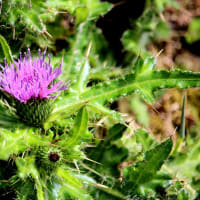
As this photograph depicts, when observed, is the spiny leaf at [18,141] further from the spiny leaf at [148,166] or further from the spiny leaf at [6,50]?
the spiny leaf at [148,166]

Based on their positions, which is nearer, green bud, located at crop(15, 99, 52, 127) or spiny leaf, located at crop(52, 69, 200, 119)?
green bud, located at crop(15, 99, 52, 127)

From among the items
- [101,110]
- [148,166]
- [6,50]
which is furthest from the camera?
[148,166]

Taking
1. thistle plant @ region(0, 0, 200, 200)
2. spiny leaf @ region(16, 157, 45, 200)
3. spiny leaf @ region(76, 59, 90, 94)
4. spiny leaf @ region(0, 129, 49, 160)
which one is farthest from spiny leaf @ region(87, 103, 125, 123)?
spiny leaf @ region(16, 157, 45, 200)

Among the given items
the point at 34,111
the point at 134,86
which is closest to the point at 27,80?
the point at 34,111

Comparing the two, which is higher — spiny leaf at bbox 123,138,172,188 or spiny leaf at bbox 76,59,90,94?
spiny leaf at bbox 76,59,90,94

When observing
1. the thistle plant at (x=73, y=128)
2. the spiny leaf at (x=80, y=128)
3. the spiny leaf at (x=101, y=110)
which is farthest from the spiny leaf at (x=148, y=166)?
the spiny leaf at (x=80, y=128)

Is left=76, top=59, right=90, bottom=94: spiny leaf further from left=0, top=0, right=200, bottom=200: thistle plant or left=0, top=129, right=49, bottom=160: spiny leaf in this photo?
left=0, top=129, right=49, bottom=160: spiny leaf

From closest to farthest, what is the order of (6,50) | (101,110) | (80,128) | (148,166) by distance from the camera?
(80,128) → (6,50) → (101,110) → (148,166)

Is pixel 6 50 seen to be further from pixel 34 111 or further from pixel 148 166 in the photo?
pixel 148 166

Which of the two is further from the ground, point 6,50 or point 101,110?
point 6,50
